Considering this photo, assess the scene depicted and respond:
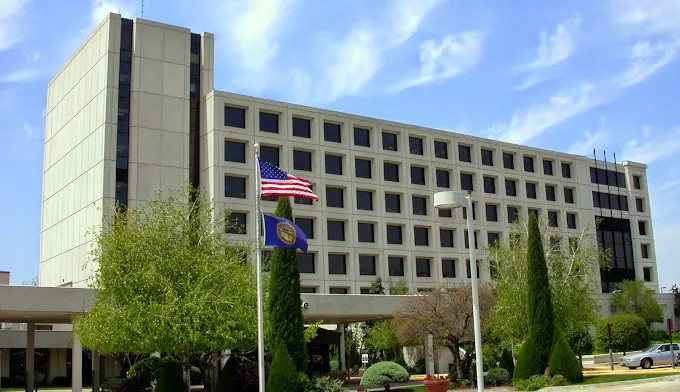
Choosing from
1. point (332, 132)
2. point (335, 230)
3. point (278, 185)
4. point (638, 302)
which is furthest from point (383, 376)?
point (638, 302)

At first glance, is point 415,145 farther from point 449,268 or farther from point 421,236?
point 449,268

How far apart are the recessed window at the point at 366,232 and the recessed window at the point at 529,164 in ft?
70.6

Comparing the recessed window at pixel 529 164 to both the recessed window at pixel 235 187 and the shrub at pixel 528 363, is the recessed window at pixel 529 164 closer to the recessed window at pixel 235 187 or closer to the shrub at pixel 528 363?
the recessed window at pixel 235 187

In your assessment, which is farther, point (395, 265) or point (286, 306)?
Answer: point (395, 265)

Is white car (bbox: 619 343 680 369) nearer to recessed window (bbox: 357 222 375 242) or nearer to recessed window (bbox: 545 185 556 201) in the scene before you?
recessed window (bbox: 357 222 375 242)

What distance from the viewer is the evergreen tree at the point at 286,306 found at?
28.3 m

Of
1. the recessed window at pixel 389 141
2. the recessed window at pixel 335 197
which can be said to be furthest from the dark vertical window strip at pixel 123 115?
the recessed window at pixel 389 141

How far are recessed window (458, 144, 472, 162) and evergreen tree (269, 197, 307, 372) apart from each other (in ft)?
159

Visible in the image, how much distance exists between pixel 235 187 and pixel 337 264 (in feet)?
38.1

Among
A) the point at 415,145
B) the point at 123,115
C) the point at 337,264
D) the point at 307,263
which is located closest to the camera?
the point at 123,115

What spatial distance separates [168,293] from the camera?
2730cm

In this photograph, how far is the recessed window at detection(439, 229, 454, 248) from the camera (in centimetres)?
7282

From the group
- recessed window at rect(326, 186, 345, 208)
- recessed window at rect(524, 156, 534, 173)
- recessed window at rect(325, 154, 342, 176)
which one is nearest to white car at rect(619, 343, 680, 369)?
recessed window at rect(326, 186, 345, 208)

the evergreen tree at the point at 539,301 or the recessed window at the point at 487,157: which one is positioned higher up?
the recessed window at the point at 487,157
